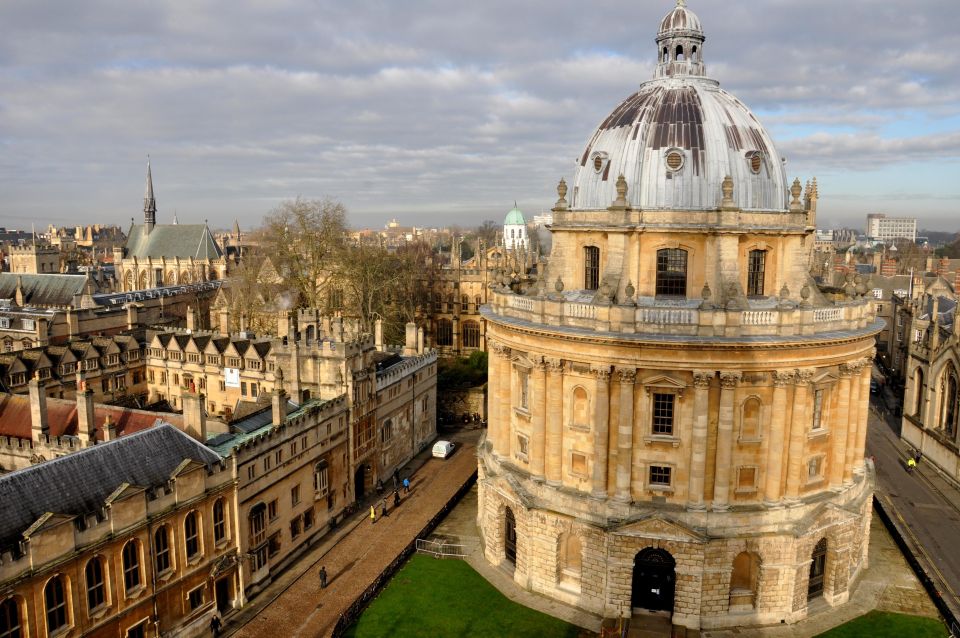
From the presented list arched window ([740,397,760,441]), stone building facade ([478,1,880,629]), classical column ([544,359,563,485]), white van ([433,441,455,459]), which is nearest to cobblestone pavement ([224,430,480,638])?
white van ([433,441,455,459])

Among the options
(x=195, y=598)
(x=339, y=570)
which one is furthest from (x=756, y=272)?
(x=195, y=598)

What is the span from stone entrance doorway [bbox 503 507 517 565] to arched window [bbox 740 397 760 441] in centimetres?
1088

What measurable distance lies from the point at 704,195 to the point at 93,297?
6103cm

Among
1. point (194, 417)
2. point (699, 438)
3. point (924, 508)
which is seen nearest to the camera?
point (699, 438)

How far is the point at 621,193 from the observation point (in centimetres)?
2917

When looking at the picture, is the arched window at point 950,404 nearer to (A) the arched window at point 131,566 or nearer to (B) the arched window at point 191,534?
(B) the arched window at point 191,534

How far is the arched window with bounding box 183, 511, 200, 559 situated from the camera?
26578 mm

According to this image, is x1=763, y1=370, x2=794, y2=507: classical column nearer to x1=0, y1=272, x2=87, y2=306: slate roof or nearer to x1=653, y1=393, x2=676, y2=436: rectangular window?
x1=653, y1=393, x2=676, y2=436: rectangular window

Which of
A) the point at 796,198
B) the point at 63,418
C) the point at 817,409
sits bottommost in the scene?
the point at 63,418

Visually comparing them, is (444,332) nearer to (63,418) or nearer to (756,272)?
(63,418)

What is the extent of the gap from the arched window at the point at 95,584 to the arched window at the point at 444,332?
5534 centimetres

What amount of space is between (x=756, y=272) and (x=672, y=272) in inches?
151

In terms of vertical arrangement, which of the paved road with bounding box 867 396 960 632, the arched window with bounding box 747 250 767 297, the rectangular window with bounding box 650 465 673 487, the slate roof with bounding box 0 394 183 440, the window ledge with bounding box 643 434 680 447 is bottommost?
the paved road with bounding box 867 396 960 632

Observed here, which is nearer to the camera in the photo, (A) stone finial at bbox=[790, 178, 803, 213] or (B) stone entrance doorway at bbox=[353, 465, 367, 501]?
(A) stone finial at bbox=[790, 178, 803, 213]
